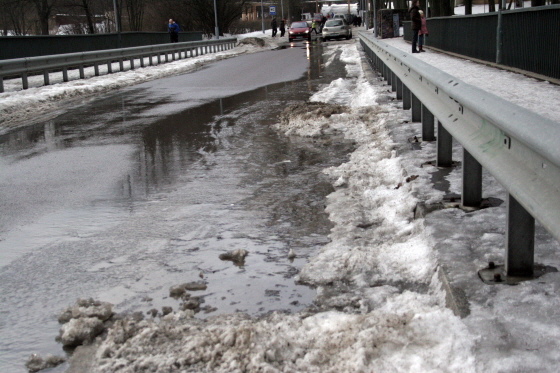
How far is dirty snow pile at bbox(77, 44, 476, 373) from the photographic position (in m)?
3.09

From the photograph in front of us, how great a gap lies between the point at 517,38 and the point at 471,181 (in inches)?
511

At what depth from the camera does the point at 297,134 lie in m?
10.1

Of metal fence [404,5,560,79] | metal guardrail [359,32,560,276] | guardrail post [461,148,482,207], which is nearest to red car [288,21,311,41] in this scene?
metal fence [404,5,560,79]

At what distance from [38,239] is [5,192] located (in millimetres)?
1874

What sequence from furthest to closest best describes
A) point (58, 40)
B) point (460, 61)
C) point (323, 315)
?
Result: point (58, 40)
point (460, 61)
point (323, 315)

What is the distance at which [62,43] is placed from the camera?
91.0 ft

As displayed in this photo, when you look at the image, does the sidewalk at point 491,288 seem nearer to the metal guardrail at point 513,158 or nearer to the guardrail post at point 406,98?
the metal guardrail at point 513,158

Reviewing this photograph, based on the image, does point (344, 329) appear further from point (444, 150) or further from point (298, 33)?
point (298, 33)

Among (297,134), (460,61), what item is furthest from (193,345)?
(460,61)

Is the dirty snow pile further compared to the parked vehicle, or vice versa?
the parked vehicle

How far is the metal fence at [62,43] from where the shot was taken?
76.8 feet

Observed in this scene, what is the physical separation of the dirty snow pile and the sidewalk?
0.29 ft

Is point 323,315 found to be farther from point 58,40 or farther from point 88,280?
point 58,40

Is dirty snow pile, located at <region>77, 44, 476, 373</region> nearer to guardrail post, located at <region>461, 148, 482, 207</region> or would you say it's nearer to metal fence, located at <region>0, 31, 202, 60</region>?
guardrail post, located at <region>461, 148, 482, 207</region>
